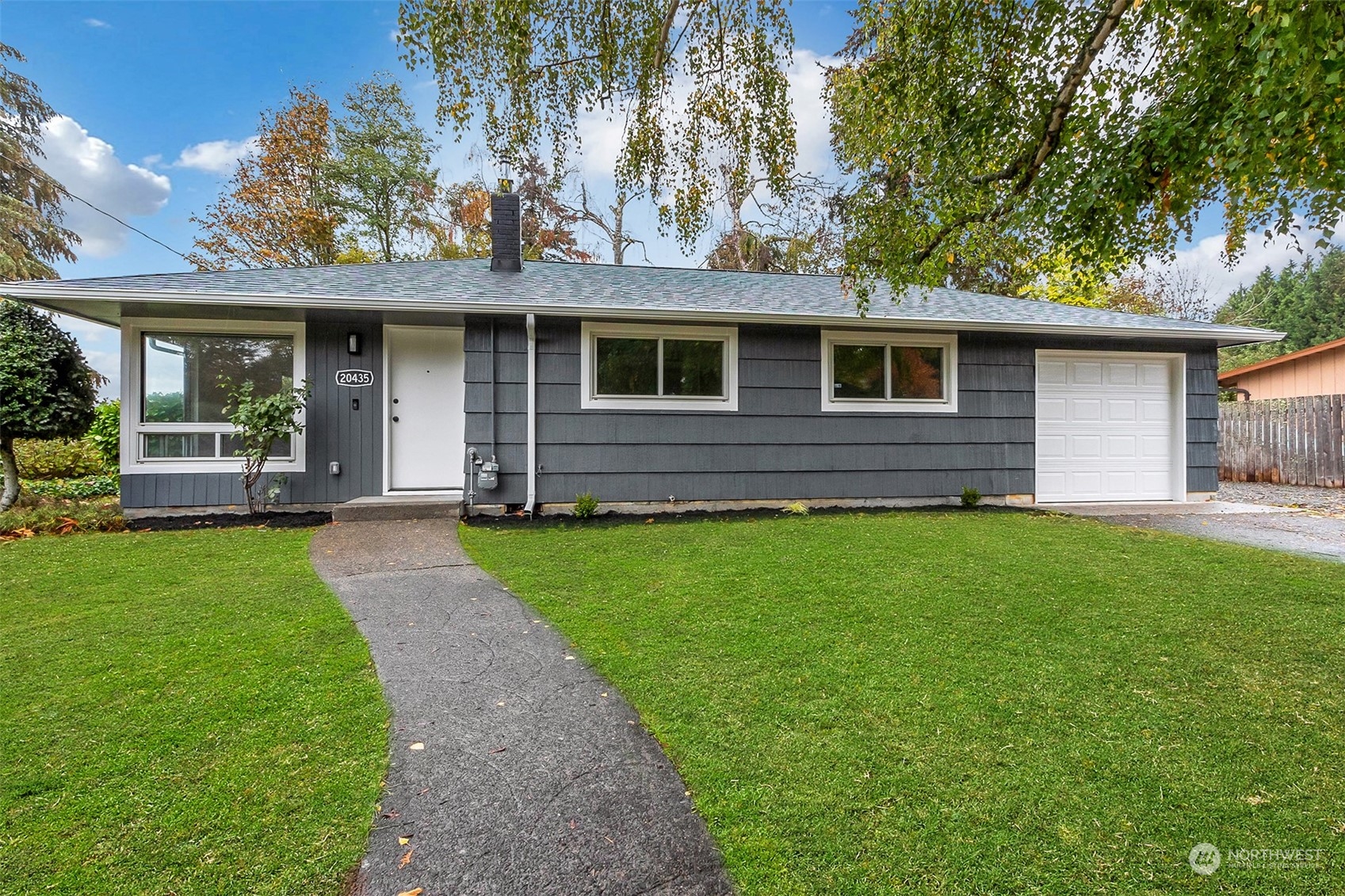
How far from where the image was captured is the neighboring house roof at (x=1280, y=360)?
552 inches

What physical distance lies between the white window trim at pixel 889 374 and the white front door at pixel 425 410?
14.7ft

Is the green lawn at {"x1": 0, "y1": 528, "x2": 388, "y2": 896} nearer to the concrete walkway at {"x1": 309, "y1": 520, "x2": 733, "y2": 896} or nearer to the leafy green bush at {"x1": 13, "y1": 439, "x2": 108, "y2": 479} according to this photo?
the concrete walkway at {"x1": 309, "y1": 520, "x2": 733, "y2": 896}

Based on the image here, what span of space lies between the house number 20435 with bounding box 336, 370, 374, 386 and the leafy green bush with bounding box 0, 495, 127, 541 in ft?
8.39

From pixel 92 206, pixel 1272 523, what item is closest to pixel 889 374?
pixel 1272 523

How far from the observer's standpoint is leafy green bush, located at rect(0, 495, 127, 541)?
5.73 meters

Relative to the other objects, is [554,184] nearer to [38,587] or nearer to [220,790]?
[38,587]

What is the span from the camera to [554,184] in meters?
5.79

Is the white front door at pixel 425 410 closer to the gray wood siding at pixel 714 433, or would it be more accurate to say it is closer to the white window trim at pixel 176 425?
the gray wood siding at pixel 714 433

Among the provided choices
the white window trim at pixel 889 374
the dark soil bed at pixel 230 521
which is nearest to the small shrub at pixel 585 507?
the dark soil bed at pixel 230 521

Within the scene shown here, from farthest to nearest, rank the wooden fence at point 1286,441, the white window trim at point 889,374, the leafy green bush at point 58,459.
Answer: the wooden fence at point 1286,441 → the leafy green bush at point 58,459 → the white window trim at point 889,374

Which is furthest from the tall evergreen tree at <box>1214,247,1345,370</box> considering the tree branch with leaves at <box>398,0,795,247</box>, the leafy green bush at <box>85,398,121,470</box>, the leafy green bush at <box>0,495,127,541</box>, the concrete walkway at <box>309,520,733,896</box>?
the leafy green bush at <box>85,398,121,470</box>

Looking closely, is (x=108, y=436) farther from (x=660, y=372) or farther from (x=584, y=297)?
(x=660, y=372)

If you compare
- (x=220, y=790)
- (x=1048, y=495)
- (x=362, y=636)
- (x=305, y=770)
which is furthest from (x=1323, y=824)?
(x=1048, y=495)

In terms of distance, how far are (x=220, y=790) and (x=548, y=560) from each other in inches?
122
